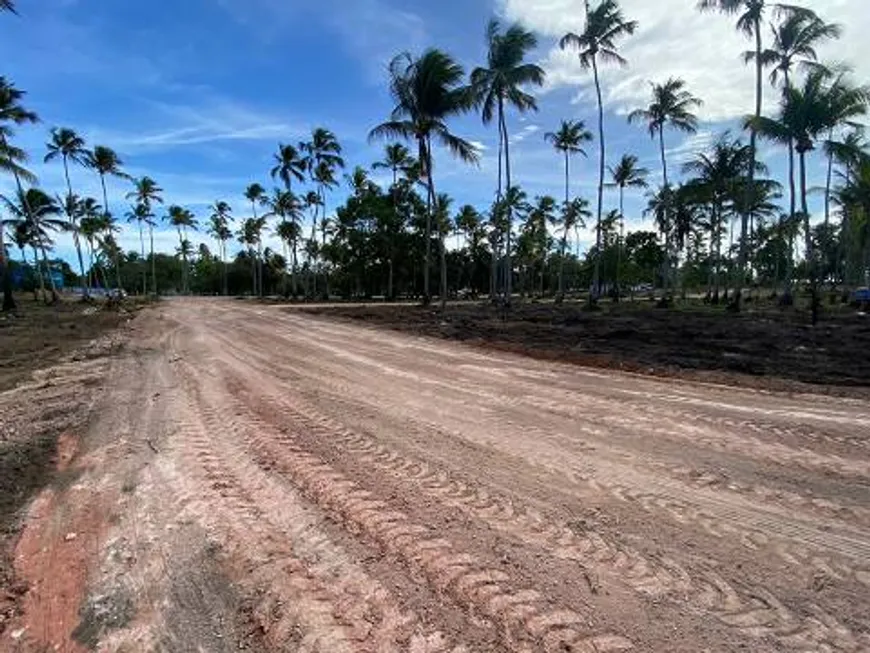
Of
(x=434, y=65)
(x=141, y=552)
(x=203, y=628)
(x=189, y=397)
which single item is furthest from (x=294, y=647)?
(x=434, y=65)

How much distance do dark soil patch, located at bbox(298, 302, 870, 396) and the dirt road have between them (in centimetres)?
271

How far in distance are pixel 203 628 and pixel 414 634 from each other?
3.60 ft

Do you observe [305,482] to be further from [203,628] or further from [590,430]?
[590,430]

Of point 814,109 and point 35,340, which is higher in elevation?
point 814,109

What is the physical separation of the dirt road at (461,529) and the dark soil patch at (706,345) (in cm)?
271

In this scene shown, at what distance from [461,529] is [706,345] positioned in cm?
1299

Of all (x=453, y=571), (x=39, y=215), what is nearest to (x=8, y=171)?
(x=39, y=215)

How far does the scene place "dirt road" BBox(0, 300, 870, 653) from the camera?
3.17 metres

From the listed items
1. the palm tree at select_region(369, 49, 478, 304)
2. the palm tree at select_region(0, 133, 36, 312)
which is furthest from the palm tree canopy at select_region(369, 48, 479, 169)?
the palm tree at select_region(0, 133, 36, 312)

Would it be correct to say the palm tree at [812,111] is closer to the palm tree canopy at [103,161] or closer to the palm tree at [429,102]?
the palm tree at [429,102]

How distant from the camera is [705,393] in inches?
357

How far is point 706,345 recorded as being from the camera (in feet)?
50.9

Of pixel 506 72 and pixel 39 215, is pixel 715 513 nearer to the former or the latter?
pixel 506 72

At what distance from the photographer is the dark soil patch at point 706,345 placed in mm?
11055
